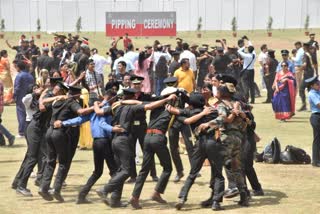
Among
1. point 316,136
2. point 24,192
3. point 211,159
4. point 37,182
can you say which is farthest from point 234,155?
point 316,136

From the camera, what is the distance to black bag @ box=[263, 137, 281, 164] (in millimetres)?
17500

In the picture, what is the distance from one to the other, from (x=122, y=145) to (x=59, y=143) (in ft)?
3.69

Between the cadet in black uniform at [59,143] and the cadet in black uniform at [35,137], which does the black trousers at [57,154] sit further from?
the cadet in black uniform at [35,137]

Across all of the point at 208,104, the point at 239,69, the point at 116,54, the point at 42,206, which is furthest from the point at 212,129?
the point at 116,54

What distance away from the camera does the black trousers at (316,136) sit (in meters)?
16.8

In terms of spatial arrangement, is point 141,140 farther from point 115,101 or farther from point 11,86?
point 11,86

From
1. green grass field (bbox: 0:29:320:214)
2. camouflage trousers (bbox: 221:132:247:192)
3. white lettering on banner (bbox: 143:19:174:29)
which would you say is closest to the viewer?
camouflage trousers (bbox: 221:132:247:192)

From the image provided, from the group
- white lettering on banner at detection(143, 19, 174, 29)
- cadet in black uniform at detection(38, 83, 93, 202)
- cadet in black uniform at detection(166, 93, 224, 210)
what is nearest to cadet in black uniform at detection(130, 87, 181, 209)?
cadet in black uniform at detection(166, 93, 224, 210)

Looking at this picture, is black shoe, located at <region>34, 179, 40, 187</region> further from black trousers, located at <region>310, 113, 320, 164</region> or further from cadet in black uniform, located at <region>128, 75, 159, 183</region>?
black trousers, located at <region>310, 113, 320, 164</region>

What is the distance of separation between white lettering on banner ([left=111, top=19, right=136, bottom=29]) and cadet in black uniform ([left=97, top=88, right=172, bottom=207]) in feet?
108

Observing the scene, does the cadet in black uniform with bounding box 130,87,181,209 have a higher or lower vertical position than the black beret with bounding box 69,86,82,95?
lower

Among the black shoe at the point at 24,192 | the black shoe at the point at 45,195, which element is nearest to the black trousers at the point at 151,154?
the black shoe at the point at 45,195

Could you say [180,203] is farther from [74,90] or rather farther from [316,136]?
[316,136]

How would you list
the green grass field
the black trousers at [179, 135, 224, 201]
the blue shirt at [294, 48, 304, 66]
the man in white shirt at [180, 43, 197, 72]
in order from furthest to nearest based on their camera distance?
the blue shirt at [294, 48, 304, 66], the man in white shirt at [180, 43, 197, 72], the green grass field, the black trousers at [179, 135, 224, 201]
